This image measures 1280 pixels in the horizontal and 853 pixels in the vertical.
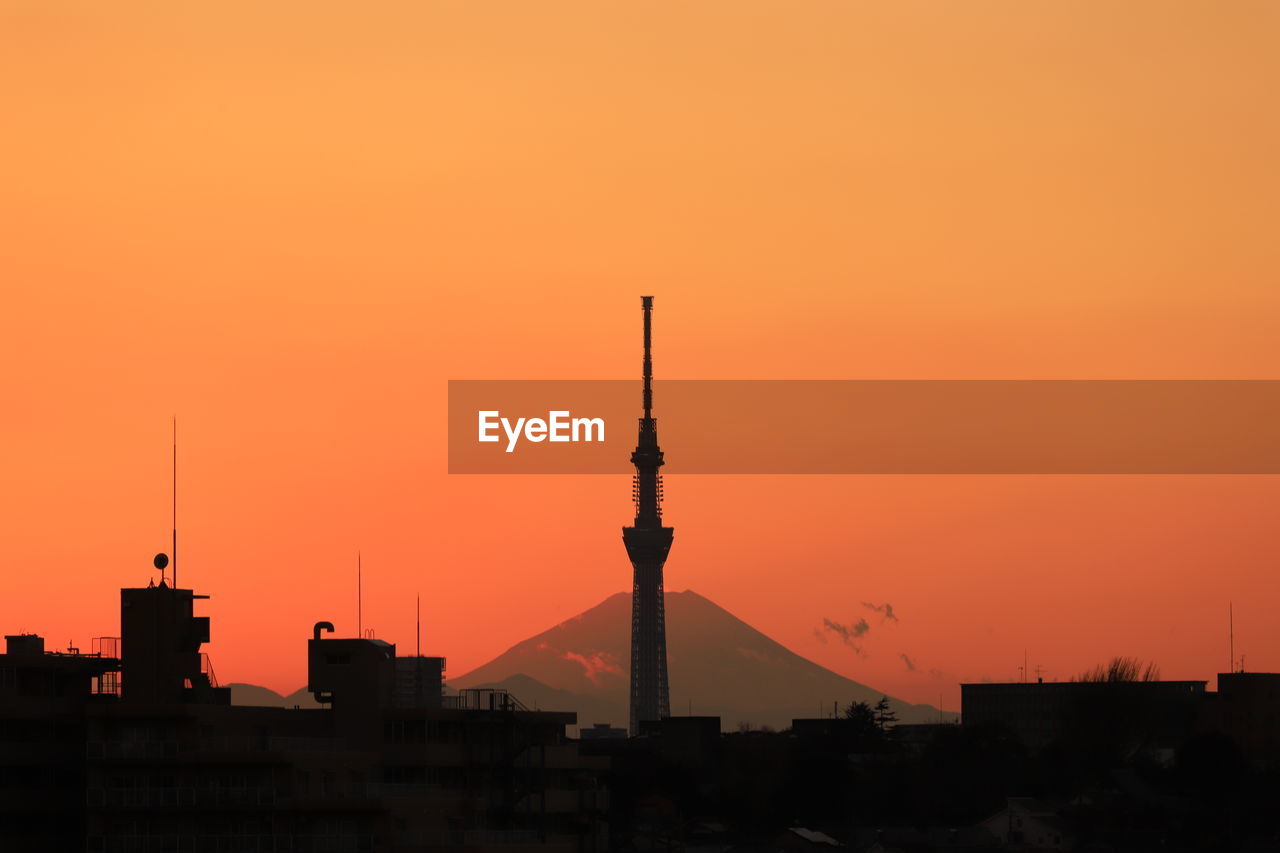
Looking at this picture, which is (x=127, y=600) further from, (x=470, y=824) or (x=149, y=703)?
(x=470, y=824)

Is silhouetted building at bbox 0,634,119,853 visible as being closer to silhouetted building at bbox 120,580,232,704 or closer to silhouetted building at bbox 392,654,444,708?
silhouetted building at bbox 120,580,232,704

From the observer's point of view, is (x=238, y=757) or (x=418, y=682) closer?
(x=238, y=757)

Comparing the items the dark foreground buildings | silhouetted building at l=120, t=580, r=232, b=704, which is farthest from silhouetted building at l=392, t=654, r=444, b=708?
silhouetted building at l=120, t=580, r=232, b=704

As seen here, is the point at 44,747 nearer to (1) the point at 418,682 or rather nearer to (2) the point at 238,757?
(2) the point at 238,757

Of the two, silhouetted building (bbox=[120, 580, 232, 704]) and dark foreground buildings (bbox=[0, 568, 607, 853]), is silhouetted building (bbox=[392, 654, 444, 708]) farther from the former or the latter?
silhouetted building (bbox=[120, 580, 232, 704])

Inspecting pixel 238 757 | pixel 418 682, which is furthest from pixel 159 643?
pixel 418 682

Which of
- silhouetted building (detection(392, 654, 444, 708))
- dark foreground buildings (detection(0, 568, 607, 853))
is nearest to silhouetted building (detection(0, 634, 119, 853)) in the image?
dark foreground buildings (detection(0, 568, 607, 853))

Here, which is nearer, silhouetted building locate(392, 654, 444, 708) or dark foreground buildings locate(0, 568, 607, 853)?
dark foreground buildings locate(0, 568, 607, 853)

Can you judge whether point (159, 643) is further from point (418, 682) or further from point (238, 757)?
point (418, 682)
